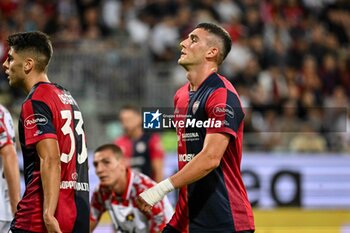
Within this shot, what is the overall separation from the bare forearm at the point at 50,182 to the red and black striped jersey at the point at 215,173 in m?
0.91

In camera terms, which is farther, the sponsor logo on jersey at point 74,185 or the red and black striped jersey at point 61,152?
the sponsor logo on jersey at point 74,185

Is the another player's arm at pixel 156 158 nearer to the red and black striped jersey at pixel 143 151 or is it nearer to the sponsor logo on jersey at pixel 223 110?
the red and black striped jersey at pixel 143 151

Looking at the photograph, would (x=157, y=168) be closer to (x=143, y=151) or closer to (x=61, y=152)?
(x=143, y=151)

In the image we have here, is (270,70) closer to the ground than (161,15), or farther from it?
closer to the ground

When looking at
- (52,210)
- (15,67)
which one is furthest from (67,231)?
(15,67)

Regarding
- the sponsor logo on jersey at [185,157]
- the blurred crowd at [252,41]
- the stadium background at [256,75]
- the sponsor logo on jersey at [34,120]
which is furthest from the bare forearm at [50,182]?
the blurred crowd at [252,41]

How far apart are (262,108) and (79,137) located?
10.3 metres

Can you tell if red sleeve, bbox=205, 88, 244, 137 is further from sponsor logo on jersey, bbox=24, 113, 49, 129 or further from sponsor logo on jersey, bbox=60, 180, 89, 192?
sponsor logo on jersey, bbox=24, 113, 49, 129

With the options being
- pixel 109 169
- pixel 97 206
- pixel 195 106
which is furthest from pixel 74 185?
pixel 97 206

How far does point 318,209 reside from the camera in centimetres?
1438

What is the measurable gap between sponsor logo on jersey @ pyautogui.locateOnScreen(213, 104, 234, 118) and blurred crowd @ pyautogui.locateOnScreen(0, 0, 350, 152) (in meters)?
9.68

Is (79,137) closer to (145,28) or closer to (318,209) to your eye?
(318,209)

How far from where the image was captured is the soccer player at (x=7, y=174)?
6.86 metres

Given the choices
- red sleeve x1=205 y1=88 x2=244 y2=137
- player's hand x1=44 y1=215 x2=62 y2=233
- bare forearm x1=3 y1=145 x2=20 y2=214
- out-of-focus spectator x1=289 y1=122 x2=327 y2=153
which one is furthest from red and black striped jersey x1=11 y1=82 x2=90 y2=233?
out-of-focus spectator x1=289 y1=122 x2=327 y2=153
